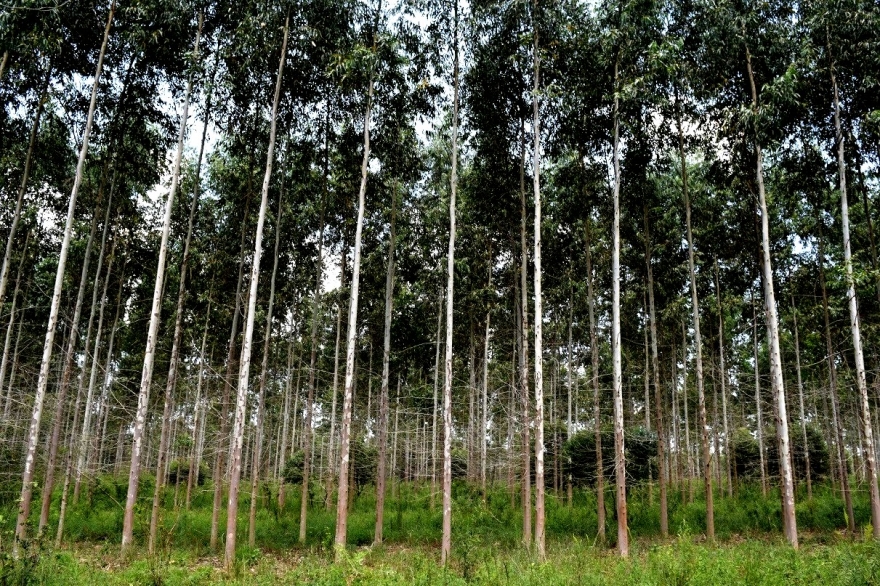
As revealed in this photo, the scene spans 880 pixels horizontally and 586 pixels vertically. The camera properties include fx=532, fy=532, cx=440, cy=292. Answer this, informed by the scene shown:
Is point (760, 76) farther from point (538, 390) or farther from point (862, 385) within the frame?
point (538, 390)

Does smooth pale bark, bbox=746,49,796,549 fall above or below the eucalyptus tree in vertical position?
below

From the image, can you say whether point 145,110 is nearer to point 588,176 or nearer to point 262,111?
point 262,111

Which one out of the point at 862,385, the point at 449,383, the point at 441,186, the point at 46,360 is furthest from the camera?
the point at 441,186

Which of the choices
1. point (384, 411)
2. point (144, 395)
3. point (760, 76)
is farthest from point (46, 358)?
point (760, 76)

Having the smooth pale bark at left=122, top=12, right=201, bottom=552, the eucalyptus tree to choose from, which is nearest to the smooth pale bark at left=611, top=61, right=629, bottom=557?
the eucalyptus tree

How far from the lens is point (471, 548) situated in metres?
10.5

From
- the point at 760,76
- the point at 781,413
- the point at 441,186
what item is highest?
the point at 760,76

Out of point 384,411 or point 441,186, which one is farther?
point 441,186

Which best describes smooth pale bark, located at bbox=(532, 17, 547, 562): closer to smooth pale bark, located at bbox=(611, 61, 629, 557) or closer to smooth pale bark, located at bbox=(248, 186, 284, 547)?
smooth pale bark, located at bbox=(611, 61, 629, 557)

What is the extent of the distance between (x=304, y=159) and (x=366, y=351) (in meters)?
13.2

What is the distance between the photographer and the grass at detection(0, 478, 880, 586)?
770cm

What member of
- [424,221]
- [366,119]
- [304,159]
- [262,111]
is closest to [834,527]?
[424,221]

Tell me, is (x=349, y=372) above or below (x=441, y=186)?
below

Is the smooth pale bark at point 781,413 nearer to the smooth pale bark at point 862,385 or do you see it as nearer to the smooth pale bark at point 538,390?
the smooth pale bark at point 862,385
